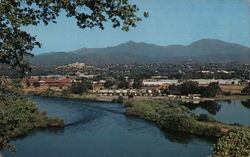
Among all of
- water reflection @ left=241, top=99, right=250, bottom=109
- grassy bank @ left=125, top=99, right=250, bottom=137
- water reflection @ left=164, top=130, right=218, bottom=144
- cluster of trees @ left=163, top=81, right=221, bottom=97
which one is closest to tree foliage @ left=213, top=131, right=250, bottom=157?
water reflection @ left=164, top=130, right=218, bottom=144

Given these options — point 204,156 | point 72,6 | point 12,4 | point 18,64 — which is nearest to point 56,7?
point 72,6

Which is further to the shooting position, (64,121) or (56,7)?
(64,121)

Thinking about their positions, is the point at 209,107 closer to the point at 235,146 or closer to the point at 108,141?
the point at 108,141

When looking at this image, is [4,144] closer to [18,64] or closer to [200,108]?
[18,64]

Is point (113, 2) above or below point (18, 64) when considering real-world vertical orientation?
above

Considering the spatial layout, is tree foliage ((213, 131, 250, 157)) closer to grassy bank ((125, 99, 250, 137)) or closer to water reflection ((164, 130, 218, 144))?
water reflection ((164, 130, 218, 144))

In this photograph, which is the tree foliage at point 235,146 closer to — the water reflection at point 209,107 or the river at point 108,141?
the river at point 108,141
